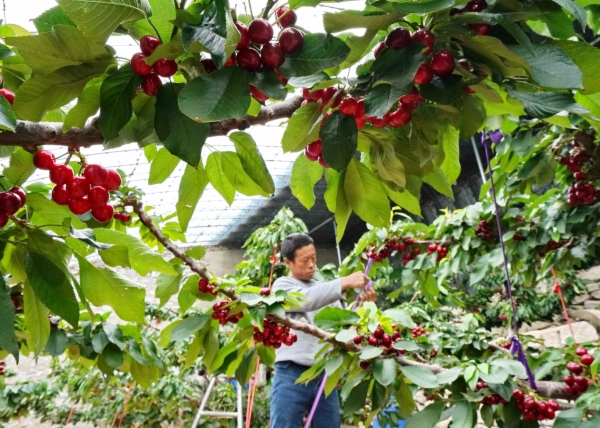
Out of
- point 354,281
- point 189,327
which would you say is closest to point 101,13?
point 189,327

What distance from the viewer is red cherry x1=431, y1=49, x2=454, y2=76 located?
39 centimetres

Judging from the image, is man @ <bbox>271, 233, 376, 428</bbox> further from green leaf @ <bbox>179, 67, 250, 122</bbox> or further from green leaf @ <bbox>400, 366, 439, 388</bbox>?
green leaf @ <bbox>179, 67, 250, 122</bbox>

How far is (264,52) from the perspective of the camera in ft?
1.27

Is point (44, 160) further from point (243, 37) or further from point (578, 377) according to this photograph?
point (578, 377)

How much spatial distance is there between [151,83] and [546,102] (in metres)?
0.36

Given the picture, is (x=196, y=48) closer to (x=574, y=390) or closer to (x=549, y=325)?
(x=574, y=390)

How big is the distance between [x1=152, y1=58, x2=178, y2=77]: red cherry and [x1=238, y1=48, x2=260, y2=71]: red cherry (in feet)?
0.20

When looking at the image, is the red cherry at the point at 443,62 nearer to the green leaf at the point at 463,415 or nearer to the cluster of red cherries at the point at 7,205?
the cluster of red cherries at the point at 7,205

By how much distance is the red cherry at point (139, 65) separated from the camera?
39cm

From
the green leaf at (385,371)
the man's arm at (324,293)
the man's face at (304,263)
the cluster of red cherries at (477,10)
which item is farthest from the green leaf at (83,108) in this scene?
the man's face at (304,263)

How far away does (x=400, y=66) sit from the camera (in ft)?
1.22

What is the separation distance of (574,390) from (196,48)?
4.62 ft

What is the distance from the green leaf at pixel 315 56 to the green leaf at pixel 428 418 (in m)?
1.01

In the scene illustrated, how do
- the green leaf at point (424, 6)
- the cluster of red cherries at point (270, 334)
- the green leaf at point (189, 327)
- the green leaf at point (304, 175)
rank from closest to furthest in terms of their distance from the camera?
the green leaf at point (424, 6) < the green leaf at point (304, 175) < the green leaf at point (189, 327) < the cluster of red cherries at point (270, 334)
